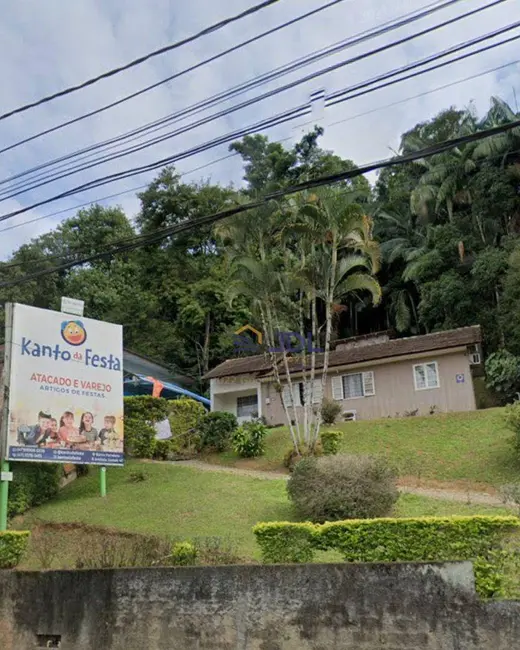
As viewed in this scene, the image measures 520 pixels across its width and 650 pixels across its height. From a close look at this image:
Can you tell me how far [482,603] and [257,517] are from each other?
284 inches

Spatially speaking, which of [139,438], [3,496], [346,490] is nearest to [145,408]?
[139,438]

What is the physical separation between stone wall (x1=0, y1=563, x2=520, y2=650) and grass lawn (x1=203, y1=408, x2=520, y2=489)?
8867 mm

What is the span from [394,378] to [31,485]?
15509mm

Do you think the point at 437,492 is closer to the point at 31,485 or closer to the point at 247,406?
the point at 31,485

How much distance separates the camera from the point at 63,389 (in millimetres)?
16328

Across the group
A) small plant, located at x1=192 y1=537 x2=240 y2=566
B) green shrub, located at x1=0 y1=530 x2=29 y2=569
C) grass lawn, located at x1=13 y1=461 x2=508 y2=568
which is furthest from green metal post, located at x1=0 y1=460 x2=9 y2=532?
small plant, located at x1=192 y1=537 x2=240 y2=566

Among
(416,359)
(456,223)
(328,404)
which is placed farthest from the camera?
(456,223)

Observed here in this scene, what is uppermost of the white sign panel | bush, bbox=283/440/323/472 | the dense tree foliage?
the dense tree foliage

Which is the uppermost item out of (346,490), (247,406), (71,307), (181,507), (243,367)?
(243,367)

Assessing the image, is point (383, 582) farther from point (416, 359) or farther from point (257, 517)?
point (416, 359)

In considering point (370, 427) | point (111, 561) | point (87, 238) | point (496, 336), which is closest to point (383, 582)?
point (111, 561)

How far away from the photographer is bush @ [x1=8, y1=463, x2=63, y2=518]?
15.8 meters

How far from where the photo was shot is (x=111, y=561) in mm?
9828

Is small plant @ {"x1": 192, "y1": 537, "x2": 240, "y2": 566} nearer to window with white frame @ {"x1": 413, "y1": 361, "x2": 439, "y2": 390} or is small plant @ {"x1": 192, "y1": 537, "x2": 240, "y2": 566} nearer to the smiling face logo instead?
the smiling face logo
